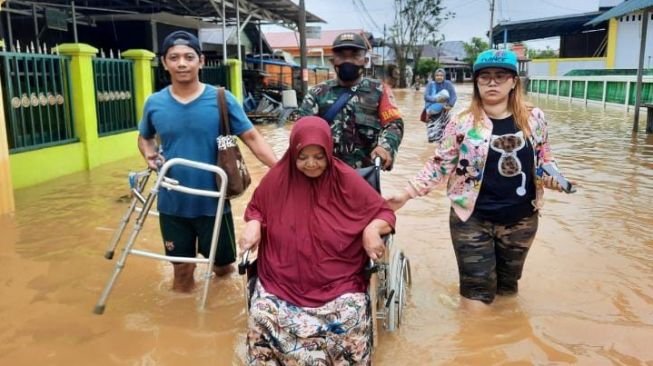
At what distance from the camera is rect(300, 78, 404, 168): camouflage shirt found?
3.48 m

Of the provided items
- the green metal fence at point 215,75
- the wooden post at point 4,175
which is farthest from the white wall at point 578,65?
the wooden post at point 4,175

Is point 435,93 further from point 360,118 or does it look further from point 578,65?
point 578,65

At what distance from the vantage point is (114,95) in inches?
374

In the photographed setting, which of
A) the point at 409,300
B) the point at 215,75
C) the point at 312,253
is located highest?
the point at 215,75

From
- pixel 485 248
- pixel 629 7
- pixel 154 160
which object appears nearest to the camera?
pixel 485 248

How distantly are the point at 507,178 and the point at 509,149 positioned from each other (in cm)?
16

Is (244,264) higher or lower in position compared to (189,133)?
lower

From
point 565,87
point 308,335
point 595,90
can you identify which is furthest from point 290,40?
point 308,335

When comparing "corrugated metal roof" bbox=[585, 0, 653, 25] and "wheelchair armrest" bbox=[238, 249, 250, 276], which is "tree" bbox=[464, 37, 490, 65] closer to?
"corrugated metal roof" bbox=[585, 0, 653, 25]

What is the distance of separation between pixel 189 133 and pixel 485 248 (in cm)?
182

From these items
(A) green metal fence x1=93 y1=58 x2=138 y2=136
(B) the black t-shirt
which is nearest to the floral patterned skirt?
(B) the black t-shirt

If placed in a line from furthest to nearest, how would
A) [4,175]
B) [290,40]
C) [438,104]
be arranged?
[290,40], [438,104], [4,175]

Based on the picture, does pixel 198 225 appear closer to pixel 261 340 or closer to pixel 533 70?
pixel 261 340

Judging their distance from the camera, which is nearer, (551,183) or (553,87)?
(551,183)
